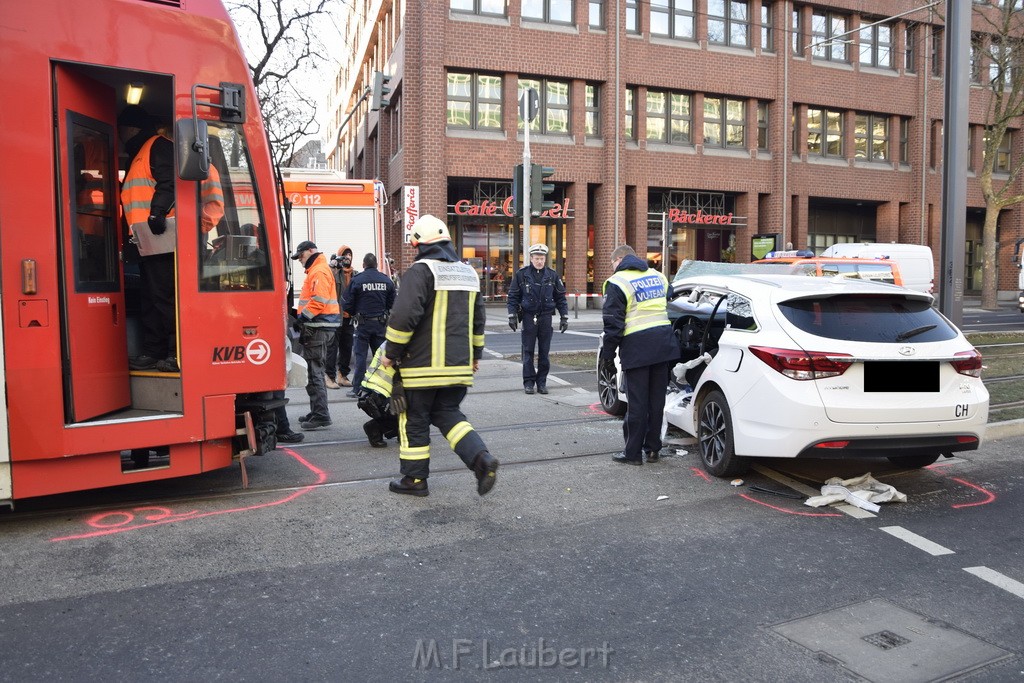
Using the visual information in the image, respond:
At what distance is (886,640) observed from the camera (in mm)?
3549

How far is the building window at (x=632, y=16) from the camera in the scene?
27891 millimetres

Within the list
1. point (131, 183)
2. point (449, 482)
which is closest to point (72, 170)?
point (131, 183)

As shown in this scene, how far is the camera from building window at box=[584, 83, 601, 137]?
27.9 m

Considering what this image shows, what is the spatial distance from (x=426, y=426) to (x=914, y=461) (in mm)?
3726

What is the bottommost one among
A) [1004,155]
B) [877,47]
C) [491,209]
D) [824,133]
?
[491,209]

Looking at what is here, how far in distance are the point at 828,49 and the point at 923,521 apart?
3030cm

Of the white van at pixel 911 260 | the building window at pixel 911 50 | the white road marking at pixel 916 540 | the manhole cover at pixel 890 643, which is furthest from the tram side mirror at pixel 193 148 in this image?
the building window at pixel 911 50

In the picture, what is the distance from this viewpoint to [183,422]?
17.6 feet

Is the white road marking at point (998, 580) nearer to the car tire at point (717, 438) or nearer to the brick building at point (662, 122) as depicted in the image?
the car tire at point (717, 438)

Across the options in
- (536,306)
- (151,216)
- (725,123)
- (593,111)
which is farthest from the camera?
(725,123)

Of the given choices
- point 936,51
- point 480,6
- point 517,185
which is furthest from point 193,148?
point 936,51

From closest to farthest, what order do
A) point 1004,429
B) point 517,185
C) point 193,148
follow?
point 193,148, point 1004,429, point 517,185

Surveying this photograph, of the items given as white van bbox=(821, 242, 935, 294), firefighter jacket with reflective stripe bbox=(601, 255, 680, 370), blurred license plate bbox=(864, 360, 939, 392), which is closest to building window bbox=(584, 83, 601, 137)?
white van bbox=(821, 242, 935, 294)

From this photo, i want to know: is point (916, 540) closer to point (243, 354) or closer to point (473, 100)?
point (243, 354)
